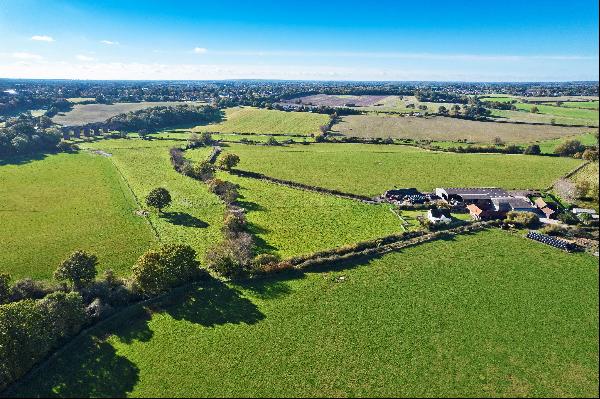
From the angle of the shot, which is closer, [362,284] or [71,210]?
[362,284]

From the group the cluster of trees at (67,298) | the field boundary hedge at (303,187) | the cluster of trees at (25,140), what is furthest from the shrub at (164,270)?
the cluster of trees at (25,140)

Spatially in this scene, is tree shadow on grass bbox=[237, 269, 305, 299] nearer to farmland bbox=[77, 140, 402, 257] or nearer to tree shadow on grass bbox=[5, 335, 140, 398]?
farmland bbox=[77, 140, 402, 257]

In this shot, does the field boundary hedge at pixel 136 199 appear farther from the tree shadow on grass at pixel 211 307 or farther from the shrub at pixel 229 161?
the shrub at pixel 229 161

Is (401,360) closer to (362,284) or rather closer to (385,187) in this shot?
(362,284)

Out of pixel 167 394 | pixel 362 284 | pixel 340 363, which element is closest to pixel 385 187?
pixel 362 284

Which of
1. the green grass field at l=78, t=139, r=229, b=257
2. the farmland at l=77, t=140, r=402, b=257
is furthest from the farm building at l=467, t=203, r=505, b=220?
the green grass field at l=78, t=139, r=229, b=257

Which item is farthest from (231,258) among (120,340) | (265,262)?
(120,340)

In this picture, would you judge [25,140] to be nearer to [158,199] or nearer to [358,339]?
[158,199]
